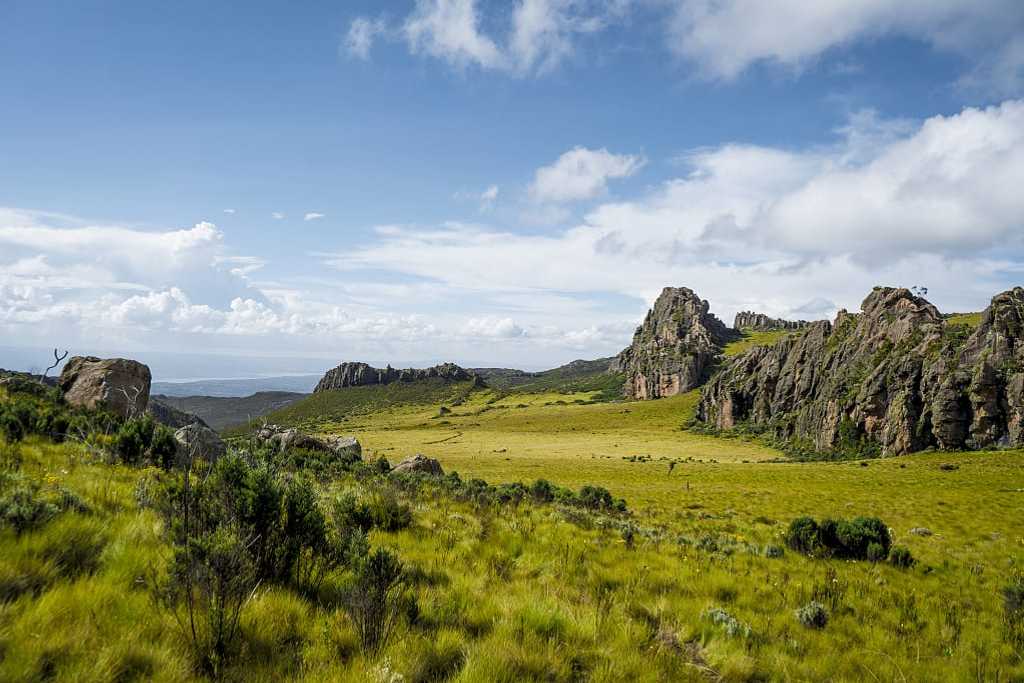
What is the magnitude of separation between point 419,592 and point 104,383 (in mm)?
22031

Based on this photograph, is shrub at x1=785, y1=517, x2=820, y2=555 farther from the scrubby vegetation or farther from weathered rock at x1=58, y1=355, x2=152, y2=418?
weathered rock at x1=58, y1=355, x2=152, y2=418

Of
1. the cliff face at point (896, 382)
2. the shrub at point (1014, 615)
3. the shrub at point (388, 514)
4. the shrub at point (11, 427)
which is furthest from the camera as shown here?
the cliff face at point (896, 382)

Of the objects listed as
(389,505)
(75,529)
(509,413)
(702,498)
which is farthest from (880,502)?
(509,413)

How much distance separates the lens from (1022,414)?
43812mm

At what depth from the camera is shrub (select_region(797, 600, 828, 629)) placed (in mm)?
7102

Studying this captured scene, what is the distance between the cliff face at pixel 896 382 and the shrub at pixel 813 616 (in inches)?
2177

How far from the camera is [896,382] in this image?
56.8 meters

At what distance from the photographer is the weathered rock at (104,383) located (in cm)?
1975

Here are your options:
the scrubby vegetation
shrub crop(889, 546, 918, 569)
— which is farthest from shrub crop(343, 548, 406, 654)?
Result: shrub crop(889, 546, 918, 569)

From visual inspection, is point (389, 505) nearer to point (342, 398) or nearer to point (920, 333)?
point (920, 333)

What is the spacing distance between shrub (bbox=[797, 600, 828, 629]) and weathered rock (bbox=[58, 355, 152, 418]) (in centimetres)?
2272

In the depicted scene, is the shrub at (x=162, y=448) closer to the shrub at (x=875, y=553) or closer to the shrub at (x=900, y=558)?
the shrub at (x=875, y=553)

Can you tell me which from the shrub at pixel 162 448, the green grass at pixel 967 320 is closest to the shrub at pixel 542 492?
the shrub at pixel 162 448

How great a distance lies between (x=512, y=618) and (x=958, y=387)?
208 feet
